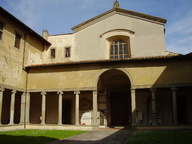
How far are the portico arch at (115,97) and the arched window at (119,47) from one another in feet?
5.74

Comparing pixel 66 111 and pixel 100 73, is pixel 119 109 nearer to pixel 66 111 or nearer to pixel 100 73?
pixel 100 73

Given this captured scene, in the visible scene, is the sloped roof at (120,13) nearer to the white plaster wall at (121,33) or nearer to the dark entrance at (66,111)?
the white plaster wall at (121,33)

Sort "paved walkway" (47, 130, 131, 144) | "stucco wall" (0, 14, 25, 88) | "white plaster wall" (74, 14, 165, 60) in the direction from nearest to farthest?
1. "paved walkway" (47, 130, 131, 144)
2. "stucco wall" (0, 14, 25, 88)
3. "white plaster wall" (74, 14, 165, 60)

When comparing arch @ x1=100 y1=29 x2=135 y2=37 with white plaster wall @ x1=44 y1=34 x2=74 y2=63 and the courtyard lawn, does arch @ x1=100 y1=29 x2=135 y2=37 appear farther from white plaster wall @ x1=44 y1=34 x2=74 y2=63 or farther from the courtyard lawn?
the courtyard lawn

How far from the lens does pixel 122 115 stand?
19766 mm

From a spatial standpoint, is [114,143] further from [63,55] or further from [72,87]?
[63,55]

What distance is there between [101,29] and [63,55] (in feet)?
15.2

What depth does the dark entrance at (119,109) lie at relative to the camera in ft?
64.4

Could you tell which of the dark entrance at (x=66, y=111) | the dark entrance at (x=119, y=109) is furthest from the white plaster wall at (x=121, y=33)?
the dark entrance at (x=66, y=111)

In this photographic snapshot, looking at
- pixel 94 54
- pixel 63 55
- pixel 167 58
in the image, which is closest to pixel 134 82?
pixel 167 58

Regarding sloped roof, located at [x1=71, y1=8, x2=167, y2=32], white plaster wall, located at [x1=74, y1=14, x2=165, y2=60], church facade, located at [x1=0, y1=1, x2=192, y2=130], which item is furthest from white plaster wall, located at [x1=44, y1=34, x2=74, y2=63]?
sloped roof, located at [x1=71, y1=8, x2=167, y2=32]

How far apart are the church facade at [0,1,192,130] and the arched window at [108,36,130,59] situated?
0.08m

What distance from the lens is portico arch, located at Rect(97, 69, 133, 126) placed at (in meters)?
19.7

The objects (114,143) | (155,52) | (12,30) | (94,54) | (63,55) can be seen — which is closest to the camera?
(114,143)
